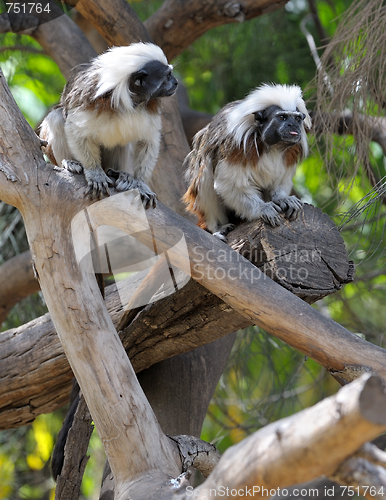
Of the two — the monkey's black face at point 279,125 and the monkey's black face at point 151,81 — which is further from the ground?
the monkey's black face at point 151,81

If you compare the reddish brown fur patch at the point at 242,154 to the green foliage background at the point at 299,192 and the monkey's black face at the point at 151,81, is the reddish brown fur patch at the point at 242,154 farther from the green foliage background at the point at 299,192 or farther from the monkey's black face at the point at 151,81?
the green foliage background at the point at 299,192

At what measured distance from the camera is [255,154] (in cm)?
325

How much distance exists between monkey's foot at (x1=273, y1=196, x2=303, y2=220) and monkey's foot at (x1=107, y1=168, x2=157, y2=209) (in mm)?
754

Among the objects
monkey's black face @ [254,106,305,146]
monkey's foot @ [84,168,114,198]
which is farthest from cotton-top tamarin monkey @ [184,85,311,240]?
monkey's foot @ [84,168,114,198]

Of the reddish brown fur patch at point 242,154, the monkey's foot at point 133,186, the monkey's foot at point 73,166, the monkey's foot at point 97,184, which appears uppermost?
the monkey's foot at point 73,166

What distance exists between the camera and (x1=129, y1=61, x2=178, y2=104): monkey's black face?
117 inches

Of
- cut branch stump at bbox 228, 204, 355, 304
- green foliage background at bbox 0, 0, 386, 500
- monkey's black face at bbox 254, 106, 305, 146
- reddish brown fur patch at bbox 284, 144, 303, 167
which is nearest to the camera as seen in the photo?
cut branch stump at bbox 228, 204, 355, 304

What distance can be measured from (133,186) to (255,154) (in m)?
0.82

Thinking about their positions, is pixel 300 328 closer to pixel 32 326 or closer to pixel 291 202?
pixel 291 202

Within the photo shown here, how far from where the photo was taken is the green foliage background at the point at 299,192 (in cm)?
542

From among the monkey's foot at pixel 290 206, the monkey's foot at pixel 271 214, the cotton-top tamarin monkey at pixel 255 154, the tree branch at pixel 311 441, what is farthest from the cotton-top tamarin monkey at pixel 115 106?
the tree branch at pixel 311 441

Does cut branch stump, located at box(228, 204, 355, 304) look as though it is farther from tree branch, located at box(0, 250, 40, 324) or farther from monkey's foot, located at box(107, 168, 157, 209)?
tree branch, located at box(0, 250, 40, 324)

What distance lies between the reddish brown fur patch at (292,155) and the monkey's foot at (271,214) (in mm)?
429

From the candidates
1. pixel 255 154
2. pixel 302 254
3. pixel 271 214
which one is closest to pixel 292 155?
pixel 255 154
